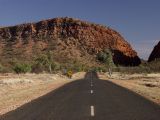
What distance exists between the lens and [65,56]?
150750 mm

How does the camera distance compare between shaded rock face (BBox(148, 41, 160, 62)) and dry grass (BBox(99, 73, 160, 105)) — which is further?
shaded rock face (BBox(148, 41, 160, 62))

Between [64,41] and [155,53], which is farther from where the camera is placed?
[155,53]

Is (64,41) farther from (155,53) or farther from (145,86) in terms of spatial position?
(145,86)

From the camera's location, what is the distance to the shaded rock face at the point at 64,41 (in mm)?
153238

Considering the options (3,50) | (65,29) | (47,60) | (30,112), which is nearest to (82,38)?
(65,29)

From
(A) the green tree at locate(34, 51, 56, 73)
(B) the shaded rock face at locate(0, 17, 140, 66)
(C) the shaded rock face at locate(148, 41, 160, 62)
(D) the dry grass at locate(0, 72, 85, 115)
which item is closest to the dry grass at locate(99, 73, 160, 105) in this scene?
(D) the dry grass at locate(0, 72, 85, 115)

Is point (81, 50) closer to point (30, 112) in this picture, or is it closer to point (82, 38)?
point (82, 38)

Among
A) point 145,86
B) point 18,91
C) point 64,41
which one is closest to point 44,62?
point 64,41

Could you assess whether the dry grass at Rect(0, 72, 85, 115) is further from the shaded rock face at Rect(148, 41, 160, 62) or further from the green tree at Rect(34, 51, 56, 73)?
the shaded rock face at Rect(148, 41, 160, 62)

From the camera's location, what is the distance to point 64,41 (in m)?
165

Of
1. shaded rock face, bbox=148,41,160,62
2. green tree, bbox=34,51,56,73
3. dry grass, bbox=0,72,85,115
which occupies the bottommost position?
dry grass, bbox=0,72,85,115

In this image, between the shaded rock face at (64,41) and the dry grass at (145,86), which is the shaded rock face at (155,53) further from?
the dry grass at (145,86)

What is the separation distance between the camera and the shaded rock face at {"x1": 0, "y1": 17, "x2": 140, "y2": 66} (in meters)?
153

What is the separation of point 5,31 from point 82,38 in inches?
1417
